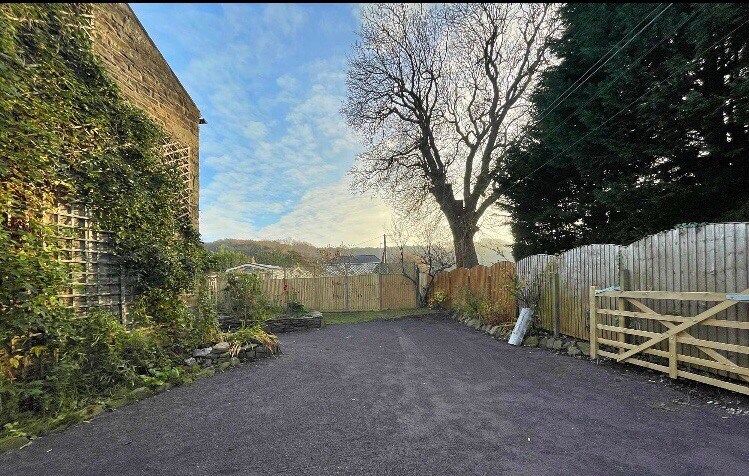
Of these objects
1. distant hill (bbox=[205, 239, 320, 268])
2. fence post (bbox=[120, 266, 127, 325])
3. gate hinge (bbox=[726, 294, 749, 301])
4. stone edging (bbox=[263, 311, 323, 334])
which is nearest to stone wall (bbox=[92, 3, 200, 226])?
fence post (bbox=[120, 266, 127, 325])

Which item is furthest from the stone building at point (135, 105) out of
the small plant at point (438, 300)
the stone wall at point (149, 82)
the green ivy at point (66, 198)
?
the small plant at point (438, 300)

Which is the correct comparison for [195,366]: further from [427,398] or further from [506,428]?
[506,428]

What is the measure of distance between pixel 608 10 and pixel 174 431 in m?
10.6

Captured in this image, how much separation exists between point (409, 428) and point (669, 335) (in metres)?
3.66

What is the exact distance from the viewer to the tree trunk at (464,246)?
48.7ft

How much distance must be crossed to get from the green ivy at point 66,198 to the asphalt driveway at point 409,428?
75 cm

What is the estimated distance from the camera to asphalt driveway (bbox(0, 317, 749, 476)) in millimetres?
2582

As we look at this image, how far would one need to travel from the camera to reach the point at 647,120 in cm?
668

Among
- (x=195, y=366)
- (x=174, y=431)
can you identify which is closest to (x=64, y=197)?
(x=195, y=366)

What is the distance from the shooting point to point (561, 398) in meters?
3.96

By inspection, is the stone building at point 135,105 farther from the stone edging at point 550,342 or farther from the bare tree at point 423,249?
the bare tree at point 423,249

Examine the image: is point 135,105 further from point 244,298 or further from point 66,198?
point 244,298

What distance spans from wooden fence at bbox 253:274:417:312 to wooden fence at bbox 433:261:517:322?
2.32 metres

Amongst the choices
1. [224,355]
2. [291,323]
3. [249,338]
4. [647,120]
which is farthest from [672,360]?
[291,323]
